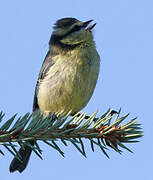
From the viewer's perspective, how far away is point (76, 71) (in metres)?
5.45

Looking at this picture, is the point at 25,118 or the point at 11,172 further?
the point at 11,172

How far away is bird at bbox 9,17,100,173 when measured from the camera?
17.9ft

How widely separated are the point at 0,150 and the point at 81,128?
756mm

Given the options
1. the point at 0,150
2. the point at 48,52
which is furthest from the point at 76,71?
the point at 0,150

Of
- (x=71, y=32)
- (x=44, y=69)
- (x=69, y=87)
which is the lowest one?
(x=69, y=87)

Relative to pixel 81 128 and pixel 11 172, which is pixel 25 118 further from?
pixel 11 172

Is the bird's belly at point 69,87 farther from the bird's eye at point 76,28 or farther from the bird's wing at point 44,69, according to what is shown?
the bird's eye at point 76,28

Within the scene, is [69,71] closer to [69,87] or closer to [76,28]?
[69,87]

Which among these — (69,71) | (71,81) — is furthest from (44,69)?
(71,81)

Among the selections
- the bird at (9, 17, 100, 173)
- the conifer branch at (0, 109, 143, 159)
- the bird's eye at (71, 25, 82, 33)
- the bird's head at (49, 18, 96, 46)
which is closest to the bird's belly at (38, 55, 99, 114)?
the bird at (9, 17, 100, 173)

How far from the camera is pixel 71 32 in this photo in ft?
20.3

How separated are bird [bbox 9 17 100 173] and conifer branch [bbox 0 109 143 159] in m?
2.31

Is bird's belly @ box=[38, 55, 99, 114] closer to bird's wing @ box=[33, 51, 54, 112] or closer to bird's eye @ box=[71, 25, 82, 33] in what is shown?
bird's wing @ box=[33, 51, 54, 112]

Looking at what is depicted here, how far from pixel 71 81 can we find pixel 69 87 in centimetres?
11
